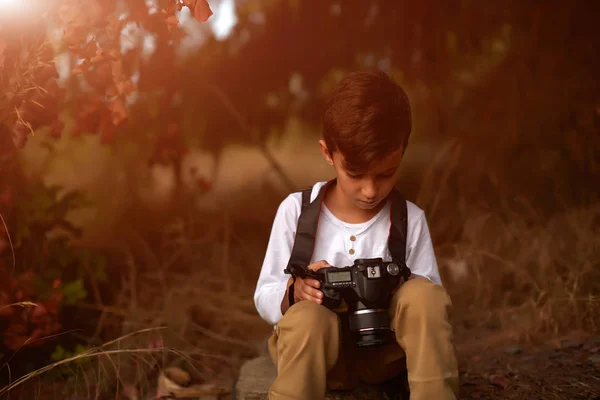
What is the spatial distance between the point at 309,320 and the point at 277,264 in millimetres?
389

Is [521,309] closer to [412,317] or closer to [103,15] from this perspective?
[412,317]

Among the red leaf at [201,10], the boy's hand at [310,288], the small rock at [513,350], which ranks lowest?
the small rock at [513,350]

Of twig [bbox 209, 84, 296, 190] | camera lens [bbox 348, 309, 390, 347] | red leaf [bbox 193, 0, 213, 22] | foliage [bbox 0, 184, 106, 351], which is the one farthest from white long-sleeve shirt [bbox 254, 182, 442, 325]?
twig [bbox 209, 84, 296, 190]

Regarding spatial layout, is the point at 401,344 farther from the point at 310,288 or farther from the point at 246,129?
the point at 246,129

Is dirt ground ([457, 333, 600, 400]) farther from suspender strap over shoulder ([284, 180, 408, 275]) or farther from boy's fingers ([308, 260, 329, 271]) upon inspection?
boy's fingers ([308, 260, 329, 271])

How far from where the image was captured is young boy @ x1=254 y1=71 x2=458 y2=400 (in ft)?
6.66

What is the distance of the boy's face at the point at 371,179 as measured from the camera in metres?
2.22

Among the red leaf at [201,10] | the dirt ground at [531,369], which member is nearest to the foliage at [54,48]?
the red leaf at [201,10]

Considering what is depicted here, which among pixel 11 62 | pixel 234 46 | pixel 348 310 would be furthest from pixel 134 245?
pixel 348 310

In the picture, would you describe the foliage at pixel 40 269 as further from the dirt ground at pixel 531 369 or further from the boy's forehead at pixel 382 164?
the dirt ground at pixel 531 369

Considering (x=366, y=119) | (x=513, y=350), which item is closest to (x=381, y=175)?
(x=366, y=119)

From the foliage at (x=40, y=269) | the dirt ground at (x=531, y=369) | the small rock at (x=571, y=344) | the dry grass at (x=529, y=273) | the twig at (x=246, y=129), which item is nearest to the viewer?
the dirt ground at (x=531, y=369)

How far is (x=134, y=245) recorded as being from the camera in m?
4.35

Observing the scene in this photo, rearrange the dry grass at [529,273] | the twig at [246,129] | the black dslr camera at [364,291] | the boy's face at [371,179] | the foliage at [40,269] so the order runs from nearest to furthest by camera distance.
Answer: the black dslr camera at [364,291] < the boy's face at [371,179] < the foliage at [40,269] < the dry grass at [529,273] < the twig at [246,129]
